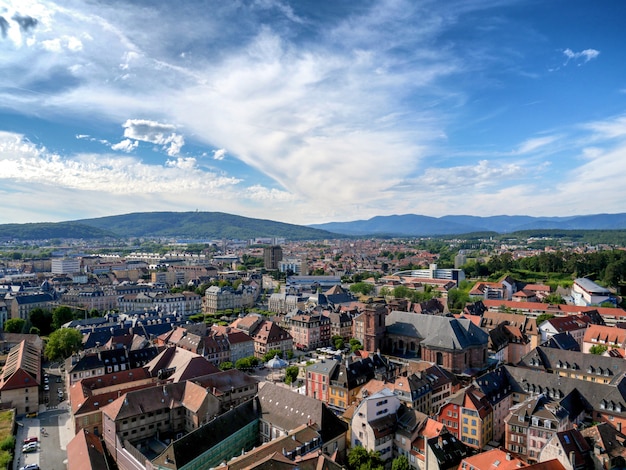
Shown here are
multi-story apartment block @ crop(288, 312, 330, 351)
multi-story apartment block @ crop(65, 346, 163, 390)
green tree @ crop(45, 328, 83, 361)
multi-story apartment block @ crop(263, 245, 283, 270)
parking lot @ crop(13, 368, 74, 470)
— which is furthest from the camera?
multi-story apartment block @ crop(263, 245, 283, 270)

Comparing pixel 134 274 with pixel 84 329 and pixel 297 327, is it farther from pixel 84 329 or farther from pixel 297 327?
pixel 297 327

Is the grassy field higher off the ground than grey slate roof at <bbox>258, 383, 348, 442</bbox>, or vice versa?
grey slate roof at <bbox>258, 383, 348, 442</bbox>

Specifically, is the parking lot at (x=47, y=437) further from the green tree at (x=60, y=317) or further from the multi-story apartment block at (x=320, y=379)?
the green tree at (x=60, y=317)

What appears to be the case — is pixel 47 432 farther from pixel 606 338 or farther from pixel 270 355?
pixel 606 338

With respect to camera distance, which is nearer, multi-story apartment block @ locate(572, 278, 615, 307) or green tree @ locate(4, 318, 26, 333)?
green tree @ locate(4, 318, 26, 333)

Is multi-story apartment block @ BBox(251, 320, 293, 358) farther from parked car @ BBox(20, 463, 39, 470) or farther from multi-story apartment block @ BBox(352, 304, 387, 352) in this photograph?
parked car @ BBox(20, 463, 39, 470)

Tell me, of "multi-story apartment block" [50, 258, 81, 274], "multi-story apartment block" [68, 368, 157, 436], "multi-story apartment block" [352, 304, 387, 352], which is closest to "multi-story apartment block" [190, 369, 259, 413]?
"multi-story apartment block" [68, 368, 157, 436]

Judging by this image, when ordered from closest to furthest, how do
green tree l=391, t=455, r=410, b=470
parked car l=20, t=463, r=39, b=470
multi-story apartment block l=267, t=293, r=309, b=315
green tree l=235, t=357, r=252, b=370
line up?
green tree l=391, t=455, r=410, b=470 < parked car l=20, t=463, r=39, b=470 < green tree l=235, t=357, r=252, b=370 < multi-story apartment block l=267, t=293, r=309, b=315
